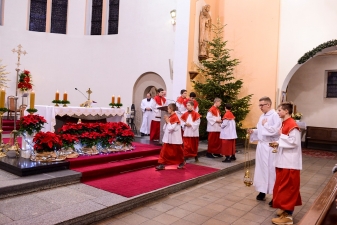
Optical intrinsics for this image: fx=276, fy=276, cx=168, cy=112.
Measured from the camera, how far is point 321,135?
42.3ft

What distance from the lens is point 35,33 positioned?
12.4 m

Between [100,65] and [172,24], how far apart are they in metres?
3.91

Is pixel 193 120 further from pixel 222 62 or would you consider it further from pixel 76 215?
pixel 76 215

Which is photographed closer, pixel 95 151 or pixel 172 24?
pixel 95 151

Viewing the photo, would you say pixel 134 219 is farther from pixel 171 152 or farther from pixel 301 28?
pixel 301 28

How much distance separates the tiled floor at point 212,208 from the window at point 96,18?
1019cm

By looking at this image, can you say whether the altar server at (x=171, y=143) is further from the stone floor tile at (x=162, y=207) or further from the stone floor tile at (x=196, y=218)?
the stone floor tile at (x=196, y=218)

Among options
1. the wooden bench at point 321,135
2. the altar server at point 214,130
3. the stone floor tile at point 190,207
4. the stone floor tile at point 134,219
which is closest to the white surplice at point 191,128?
the altar server at point 214,130

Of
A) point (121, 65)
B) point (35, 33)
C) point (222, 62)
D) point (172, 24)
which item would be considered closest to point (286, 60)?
point (222, 62)

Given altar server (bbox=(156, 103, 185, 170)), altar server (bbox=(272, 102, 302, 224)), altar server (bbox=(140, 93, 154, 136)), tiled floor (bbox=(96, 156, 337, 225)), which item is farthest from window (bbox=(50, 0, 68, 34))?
altar server (bbox=(272, 102, 302, 224))

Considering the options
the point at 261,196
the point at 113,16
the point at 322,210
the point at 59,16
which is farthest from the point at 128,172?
the point at 59,16

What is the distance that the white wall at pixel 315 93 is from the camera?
516 inches

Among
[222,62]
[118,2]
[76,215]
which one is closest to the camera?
[76,215]

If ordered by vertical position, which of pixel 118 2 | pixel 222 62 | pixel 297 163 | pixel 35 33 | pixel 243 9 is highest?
pixel 118 2
